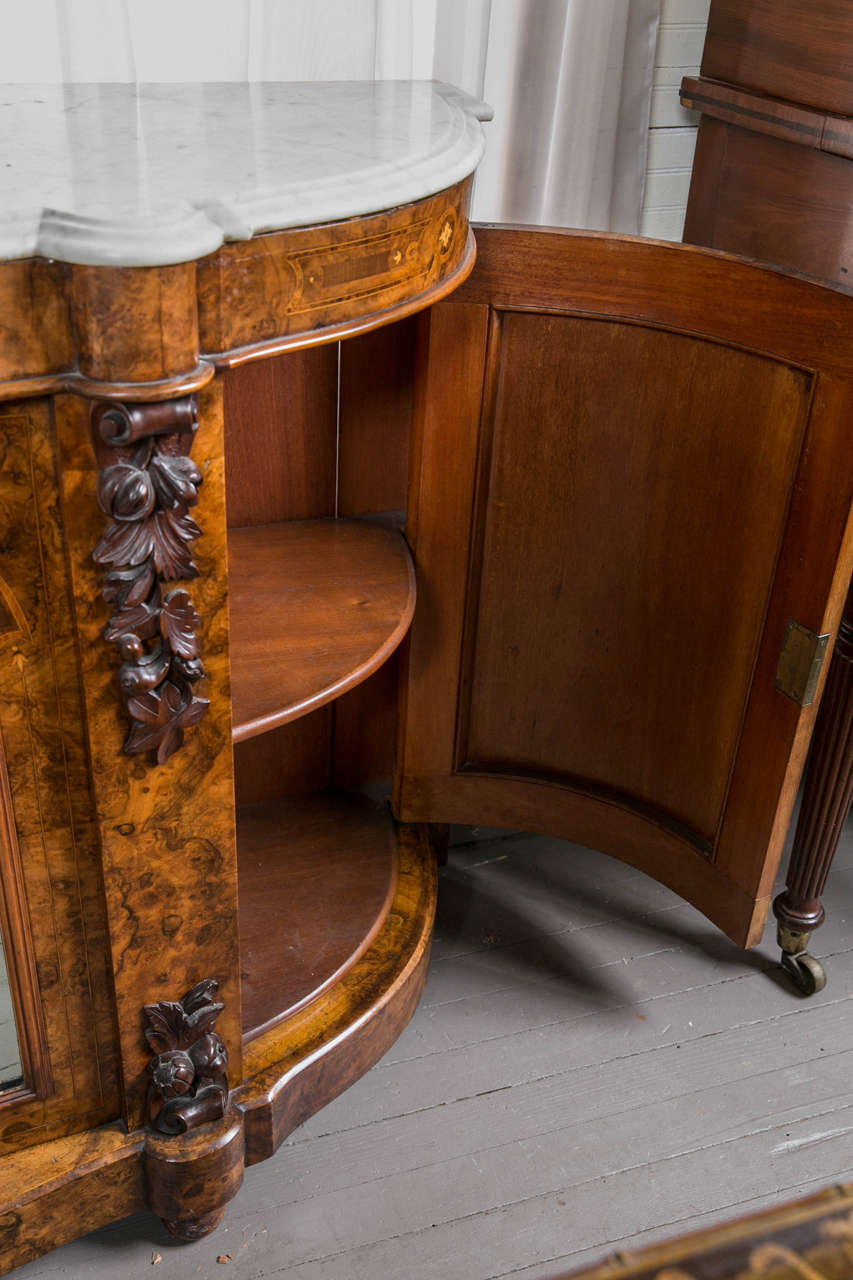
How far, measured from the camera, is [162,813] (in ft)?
3.93

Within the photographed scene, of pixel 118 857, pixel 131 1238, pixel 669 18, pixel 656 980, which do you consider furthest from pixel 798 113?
pixel 131 1238

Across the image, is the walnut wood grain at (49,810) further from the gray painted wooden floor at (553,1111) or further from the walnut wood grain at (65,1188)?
the gray painted wooden floor at (553,1111)

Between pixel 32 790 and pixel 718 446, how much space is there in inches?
35.6

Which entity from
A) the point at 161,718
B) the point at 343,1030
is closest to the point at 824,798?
the point at 343,1030

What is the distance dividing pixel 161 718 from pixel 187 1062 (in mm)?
450

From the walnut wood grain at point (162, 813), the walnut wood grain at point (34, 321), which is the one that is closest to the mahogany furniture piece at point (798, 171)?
the walnut wood grain at point (162, 813)

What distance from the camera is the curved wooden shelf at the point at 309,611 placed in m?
1.41

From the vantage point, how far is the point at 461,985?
1.85m

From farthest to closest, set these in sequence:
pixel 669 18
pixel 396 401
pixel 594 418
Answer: pixel 669 18
pixel 396 401
pixel 594 418

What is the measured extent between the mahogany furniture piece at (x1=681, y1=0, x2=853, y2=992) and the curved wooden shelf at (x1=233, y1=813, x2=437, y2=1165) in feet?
1.84

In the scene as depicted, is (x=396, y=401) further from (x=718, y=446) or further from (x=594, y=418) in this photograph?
(x=718, y=446)

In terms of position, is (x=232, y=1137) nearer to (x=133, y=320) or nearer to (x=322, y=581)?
(x=322, y=581)

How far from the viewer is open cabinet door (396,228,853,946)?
1.45 metres

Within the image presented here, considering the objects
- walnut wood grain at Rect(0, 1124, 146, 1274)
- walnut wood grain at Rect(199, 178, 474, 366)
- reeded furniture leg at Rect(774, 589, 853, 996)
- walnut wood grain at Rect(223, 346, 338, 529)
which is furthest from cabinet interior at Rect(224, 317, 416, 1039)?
reeded furniture leg at Rect(774, 589, 853, 996)
